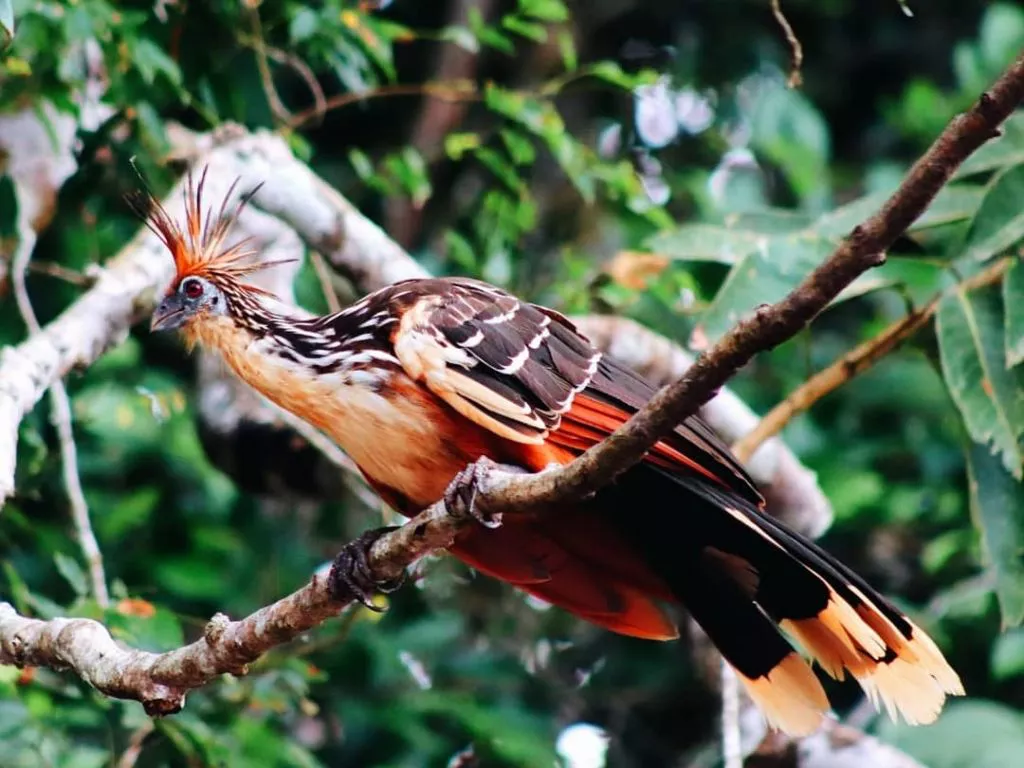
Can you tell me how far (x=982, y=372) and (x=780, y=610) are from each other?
2.78 feet

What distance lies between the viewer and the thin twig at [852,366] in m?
3.62

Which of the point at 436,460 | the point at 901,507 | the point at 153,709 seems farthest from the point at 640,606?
the point at 901,507

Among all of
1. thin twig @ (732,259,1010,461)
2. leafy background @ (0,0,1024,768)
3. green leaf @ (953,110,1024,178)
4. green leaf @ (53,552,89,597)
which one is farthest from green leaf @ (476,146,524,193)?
green leaf @ (53,552,89,597)

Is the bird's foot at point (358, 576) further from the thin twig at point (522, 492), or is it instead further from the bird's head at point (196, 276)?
the bird's head at point (196, 276)

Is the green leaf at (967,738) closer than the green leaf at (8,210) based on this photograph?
No

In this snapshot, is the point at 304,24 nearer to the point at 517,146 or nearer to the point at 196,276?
the point at 517,146

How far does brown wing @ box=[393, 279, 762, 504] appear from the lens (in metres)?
2.86

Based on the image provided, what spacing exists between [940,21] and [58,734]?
4.72 meters

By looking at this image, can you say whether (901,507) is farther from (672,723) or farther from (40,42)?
(40,42)

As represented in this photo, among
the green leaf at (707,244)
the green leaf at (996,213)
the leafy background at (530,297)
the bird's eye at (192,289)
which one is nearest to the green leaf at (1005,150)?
the leafy background at (530,297)

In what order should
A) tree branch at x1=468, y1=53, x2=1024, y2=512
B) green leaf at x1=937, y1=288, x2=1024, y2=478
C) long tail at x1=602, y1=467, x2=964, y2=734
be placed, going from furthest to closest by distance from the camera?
green leaf at x1=937, y1=288, x2=1024, y2=478 < long tail at x1=602, y1=467, x2=964, y2=734 < tree branch at x1=468, y1=53, x2=1024, y2=512

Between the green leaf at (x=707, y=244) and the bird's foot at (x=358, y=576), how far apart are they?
1.30 m

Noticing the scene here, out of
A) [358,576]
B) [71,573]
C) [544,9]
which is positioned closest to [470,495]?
[358,576]

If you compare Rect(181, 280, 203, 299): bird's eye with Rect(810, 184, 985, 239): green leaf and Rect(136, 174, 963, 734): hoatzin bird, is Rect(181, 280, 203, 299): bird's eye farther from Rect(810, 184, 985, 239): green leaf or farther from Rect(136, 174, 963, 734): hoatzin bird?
Rect(810, 184, 985, 239): green leaf
